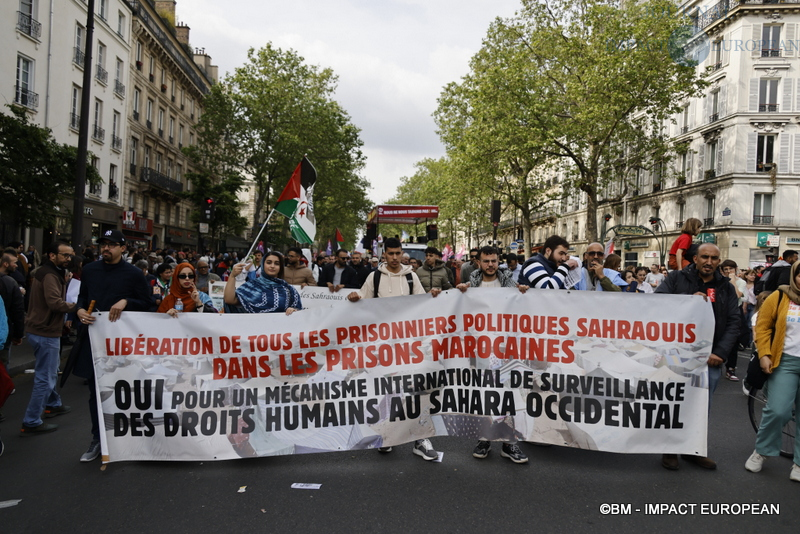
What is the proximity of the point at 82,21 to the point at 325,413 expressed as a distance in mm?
30002

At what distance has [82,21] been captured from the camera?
27.8 m

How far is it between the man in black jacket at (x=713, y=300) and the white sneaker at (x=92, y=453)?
4694mm

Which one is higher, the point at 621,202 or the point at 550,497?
the point at 621,202

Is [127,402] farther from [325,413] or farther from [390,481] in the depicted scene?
[390,481]

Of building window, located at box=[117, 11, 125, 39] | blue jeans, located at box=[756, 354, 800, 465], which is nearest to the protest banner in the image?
blue jeans, located at box=[756, 354, 800, 465]

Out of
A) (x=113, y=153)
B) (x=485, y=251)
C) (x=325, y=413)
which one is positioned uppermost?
(x=113, y=153)

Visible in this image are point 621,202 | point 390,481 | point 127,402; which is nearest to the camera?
point 390,481

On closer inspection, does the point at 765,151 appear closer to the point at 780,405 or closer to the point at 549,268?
the point at 780,405

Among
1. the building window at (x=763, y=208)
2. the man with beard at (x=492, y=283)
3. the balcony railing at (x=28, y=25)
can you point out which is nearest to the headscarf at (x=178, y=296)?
the man with beard at (x=492, y=283)

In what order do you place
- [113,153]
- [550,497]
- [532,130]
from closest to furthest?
[550,497]
[532,130]
[113,153]

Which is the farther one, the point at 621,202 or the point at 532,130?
the point at 621,202

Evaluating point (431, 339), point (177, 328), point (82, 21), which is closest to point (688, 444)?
point (431, 339)

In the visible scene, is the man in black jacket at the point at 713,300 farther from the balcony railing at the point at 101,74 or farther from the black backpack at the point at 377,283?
the balcony railing at the point at 101,74

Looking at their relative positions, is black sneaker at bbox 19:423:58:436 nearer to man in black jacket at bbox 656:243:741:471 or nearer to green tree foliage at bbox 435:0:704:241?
man in black jacket at bbox 656:243:741:471
